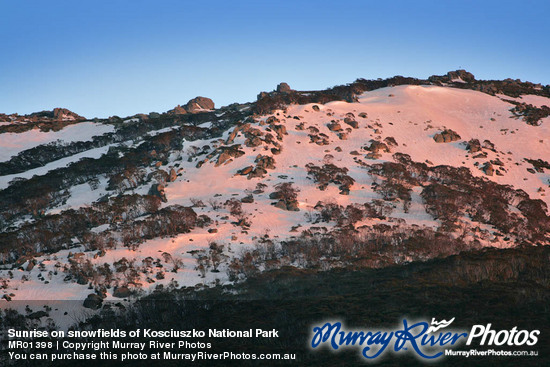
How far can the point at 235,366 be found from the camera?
1600 centimetres

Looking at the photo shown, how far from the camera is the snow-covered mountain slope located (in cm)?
3825

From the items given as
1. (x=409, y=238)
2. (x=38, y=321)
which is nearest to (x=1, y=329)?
(x=38, y=321)

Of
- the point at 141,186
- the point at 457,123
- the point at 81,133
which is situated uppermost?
the point at 81,133

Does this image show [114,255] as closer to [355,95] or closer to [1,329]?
[1,329]

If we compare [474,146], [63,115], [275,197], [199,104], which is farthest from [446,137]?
[63,115]

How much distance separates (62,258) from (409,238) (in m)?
37.0

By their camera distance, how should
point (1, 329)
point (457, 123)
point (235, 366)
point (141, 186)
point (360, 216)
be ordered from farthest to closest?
point (457, 123) → point (141, 186) → point (360, 216) → point (1, 329) → point (235, 366)

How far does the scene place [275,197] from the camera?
181ft

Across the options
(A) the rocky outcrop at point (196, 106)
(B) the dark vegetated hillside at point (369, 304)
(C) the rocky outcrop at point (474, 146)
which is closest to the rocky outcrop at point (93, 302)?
(B) the dark vegetated hillside at point (369, 304)

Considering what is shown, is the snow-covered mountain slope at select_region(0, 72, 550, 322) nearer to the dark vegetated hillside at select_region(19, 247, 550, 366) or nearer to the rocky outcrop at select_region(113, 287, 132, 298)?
the rocky outcrop at select_region(113, 287, 132, 298)

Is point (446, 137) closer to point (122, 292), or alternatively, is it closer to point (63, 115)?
point (122, 292)

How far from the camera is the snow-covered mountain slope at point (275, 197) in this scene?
3825 cm
